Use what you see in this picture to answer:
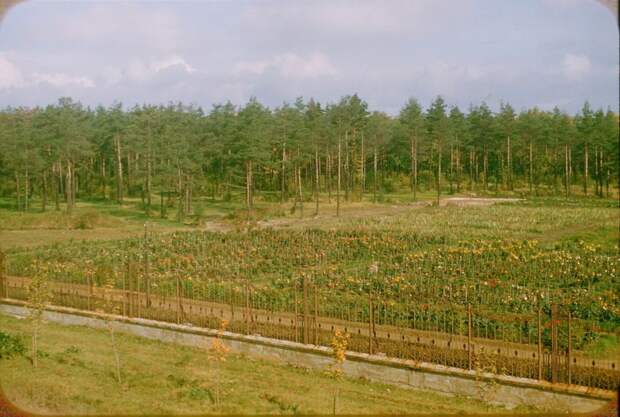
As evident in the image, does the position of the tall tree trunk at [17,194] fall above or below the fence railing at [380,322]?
above

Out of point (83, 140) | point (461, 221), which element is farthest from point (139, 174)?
point (461, 221)

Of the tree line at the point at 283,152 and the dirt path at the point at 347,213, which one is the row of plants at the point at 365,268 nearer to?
the dirt path at the point at 347,213

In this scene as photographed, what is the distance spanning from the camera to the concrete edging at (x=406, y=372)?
7.24 meters

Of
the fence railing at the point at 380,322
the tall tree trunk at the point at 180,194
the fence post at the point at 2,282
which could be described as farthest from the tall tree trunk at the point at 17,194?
the fence post at the point at 2,282

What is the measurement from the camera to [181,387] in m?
7.93

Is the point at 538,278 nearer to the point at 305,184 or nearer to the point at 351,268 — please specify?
the point at 351,268

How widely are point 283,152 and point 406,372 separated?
3522 cm

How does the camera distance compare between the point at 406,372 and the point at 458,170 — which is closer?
the point at 406,372

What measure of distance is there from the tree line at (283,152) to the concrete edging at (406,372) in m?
19.6

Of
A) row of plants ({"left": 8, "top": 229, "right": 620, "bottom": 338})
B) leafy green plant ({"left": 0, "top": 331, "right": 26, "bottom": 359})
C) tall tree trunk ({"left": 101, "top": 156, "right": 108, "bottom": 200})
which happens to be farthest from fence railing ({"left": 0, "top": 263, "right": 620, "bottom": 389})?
tall tree trunk ({"left": 101, "top": 156, "right": 108, "bottom": 200})

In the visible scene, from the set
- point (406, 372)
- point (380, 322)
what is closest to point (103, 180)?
point (380, 322)

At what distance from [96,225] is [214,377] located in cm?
2093

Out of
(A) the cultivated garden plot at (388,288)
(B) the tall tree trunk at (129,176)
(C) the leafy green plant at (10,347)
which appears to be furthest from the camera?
(B) the tall tree trunk at (129,176)

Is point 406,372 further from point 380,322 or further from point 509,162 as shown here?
point 509,162
